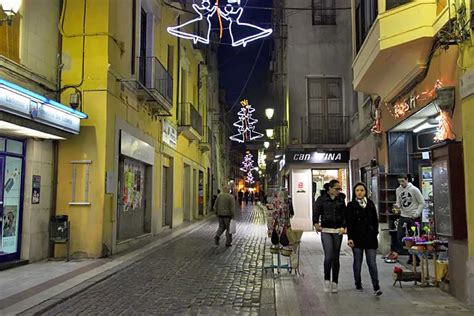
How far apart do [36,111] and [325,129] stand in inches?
488

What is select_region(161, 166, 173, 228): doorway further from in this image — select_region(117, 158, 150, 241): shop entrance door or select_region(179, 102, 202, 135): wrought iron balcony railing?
select_region(117, 158, 150, 241): shop entrance door

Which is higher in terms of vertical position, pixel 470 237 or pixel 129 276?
pixel 470 237

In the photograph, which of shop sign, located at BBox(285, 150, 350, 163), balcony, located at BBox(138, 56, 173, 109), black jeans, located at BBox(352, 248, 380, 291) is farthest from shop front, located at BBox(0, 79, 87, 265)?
shop sign, located at BBox(285, 150, 350, 163)

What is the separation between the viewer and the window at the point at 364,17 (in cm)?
996

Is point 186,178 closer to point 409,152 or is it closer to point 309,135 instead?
point 309,135

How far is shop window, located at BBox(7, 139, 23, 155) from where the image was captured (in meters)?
9.73

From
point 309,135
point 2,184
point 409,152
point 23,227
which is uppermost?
point 309,135

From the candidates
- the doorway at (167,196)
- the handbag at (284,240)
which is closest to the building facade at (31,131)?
the handbag at (284,240)

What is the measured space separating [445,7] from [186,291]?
236 inches

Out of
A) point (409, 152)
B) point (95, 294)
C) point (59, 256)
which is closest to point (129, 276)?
point (95, 294)

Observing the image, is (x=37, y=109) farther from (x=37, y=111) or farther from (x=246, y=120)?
(x=246, y=120)

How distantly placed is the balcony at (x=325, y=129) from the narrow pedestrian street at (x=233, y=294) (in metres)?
8.40

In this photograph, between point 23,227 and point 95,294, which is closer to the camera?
point 95,294

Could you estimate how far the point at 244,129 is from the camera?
1101 inches
